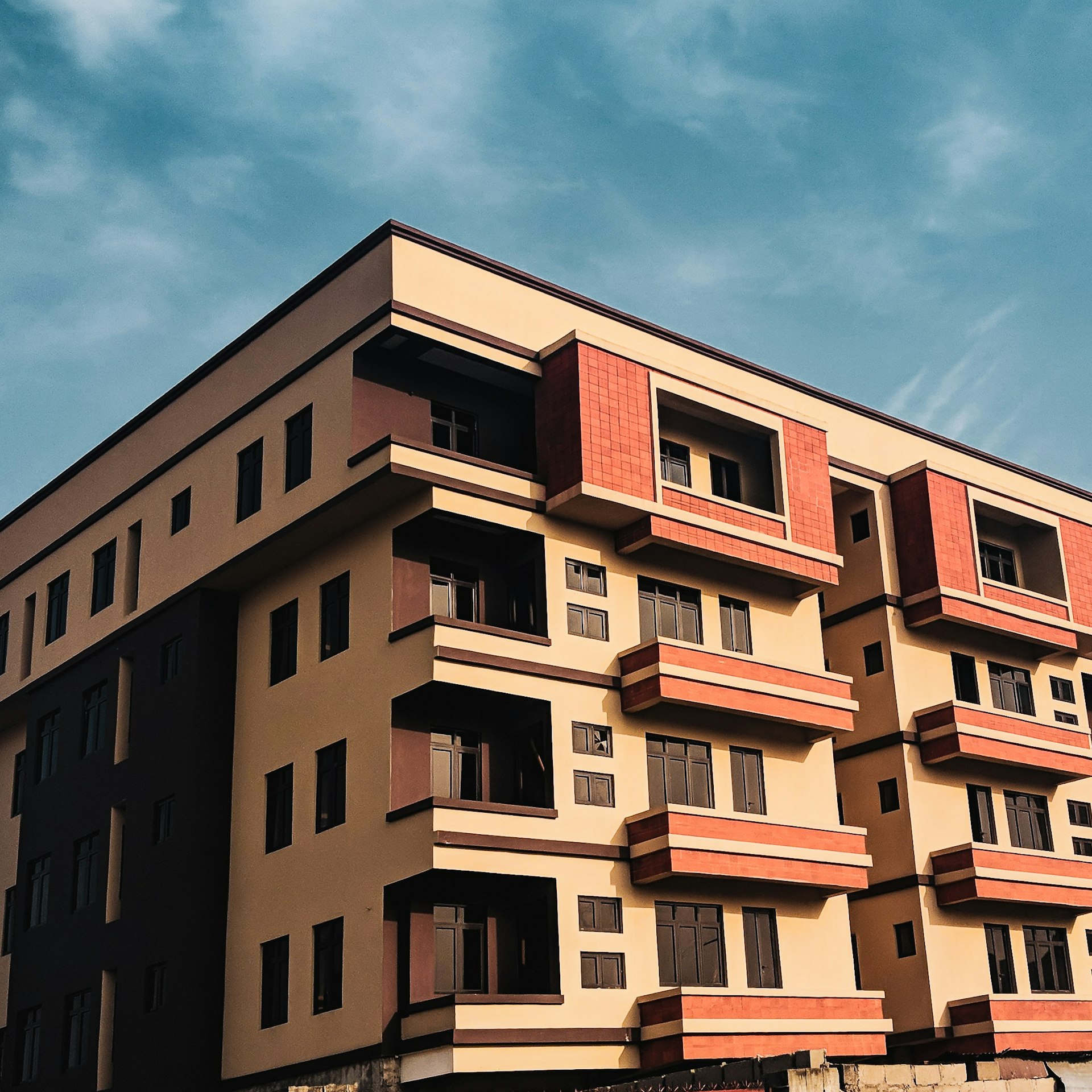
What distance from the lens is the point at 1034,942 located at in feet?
124

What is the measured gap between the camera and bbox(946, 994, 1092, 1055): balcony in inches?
1351

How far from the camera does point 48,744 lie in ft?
133

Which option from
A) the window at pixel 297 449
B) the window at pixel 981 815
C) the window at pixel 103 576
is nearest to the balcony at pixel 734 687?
the window at pixel 981 815

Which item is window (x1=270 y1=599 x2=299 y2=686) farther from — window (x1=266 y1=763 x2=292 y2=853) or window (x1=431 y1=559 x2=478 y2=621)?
window (x1=431 y1=559 x2=478 y2=621)

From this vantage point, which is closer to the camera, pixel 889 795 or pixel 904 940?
pixel 904 940

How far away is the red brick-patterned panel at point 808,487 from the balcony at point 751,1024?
34.2 ft

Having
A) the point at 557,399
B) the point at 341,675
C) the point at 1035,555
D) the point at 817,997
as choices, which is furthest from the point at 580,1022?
the point at 1035,555

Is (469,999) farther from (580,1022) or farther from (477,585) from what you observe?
(477,585)

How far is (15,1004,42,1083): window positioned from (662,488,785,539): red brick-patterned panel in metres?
19.7

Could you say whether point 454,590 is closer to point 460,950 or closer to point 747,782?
point 460,950

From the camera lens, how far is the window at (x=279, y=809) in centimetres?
3259

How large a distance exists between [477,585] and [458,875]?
6411 millimetres

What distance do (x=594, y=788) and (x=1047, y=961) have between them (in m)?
14.2

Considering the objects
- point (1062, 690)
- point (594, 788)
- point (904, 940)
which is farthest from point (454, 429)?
point (1062, 690)
